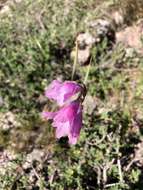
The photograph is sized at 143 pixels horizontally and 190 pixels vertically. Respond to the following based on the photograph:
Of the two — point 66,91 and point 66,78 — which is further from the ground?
point 66,78

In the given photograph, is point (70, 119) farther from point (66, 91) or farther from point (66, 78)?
point (66, 78)

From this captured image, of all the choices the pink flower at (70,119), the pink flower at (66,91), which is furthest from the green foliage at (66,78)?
the pink flower at (66,91)

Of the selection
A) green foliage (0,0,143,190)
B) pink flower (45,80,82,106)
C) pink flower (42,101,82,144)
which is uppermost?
green foliage (0,0,143,190)

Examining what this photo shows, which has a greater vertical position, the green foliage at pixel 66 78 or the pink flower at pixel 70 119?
the green foliage at pixel 66 78

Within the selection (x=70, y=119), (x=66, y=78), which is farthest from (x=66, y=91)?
(x=66, y=78)

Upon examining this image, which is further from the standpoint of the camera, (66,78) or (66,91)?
(66,78)

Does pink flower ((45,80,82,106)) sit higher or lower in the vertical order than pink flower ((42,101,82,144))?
higher

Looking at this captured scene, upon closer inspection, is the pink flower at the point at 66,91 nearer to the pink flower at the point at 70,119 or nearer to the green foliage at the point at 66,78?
the pink flower at the point at 70,119

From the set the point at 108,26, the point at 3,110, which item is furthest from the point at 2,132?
the point at 108,26

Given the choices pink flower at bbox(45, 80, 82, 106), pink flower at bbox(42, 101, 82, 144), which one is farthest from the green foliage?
pink flower at bbox(45, 80, 82, 106)

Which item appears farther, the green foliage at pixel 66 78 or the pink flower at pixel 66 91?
the green foliage at pixel 66 78

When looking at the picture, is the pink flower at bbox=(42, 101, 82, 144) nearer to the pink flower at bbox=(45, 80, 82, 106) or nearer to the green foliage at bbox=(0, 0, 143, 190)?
the pink flower at bbox=(45, 80, 82, 106)
